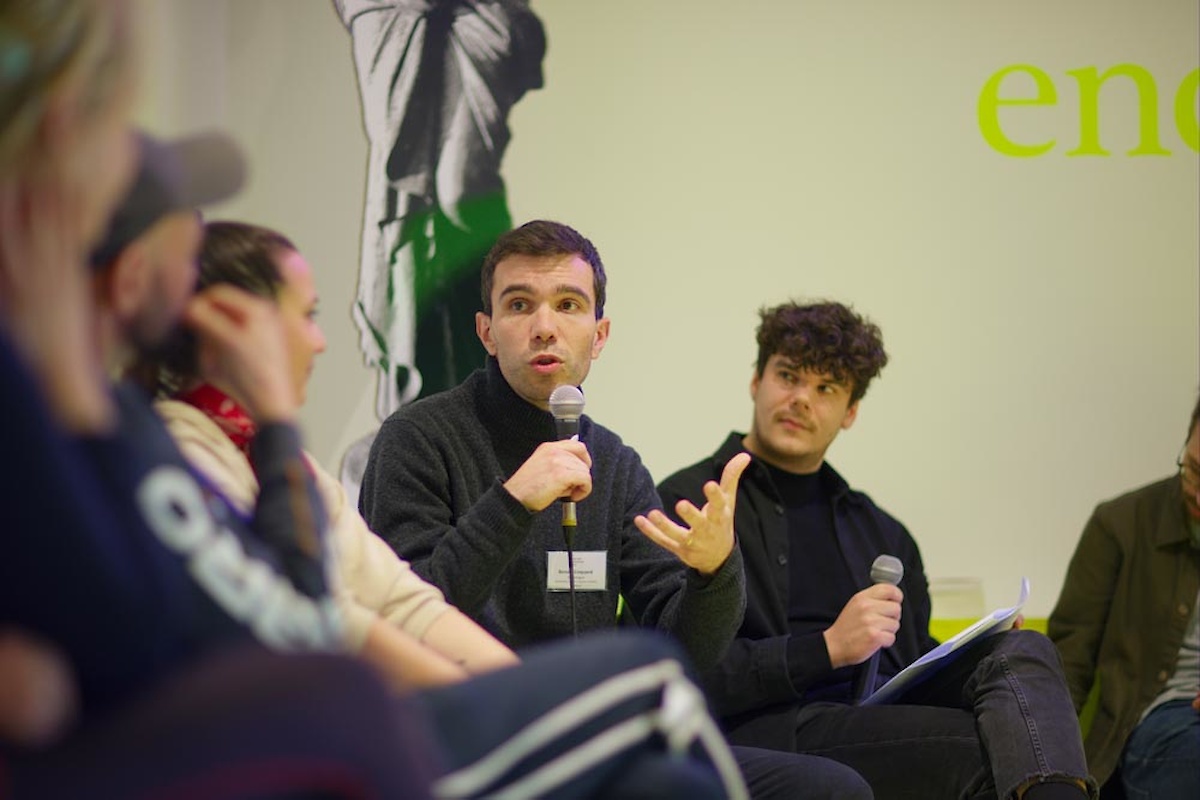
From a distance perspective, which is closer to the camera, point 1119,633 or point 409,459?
point 409,459

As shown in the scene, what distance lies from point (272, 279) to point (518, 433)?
1294mm

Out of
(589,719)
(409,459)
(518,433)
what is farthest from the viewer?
(518,433)

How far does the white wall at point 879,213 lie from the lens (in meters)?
4.11

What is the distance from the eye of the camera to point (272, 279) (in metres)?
1.29

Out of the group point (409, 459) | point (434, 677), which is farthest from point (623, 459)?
point (434, 677)

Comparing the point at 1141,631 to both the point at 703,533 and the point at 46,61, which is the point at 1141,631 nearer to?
the point at 703,533

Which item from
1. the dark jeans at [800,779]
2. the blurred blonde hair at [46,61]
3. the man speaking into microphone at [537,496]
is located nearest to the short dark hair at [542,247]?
the man speaking into microphone at [537,496]

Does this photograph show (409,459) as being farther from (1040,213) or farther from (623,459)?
(1040,213)

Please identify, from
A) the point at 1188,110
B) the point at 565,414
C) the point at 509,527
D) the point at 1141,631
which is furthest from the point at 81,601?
A: the point at 1188,110

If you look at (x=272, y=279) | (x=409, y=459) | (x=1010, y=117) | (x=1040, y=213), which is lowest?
(x=409, y=459)

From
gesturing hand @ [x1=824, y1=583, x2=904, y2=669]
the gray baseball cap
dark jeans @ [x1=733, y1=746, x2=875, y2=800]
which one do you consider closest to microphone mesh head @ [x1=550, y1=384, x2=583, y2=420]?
dark jeans @ [x1=733, y1=746, x2=875, y2=800]

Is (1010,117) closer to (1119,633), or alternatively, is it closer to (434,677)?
(1119,633)

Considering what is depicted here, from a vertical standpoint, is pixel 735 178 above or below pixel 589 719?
above

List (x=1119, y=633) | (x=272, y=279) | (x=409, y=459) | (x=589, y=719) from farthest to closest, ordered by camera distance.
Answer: (x=1119, y=633) < (x=409, y=459) < (x=272, y=279) < (x=589, y=719)
